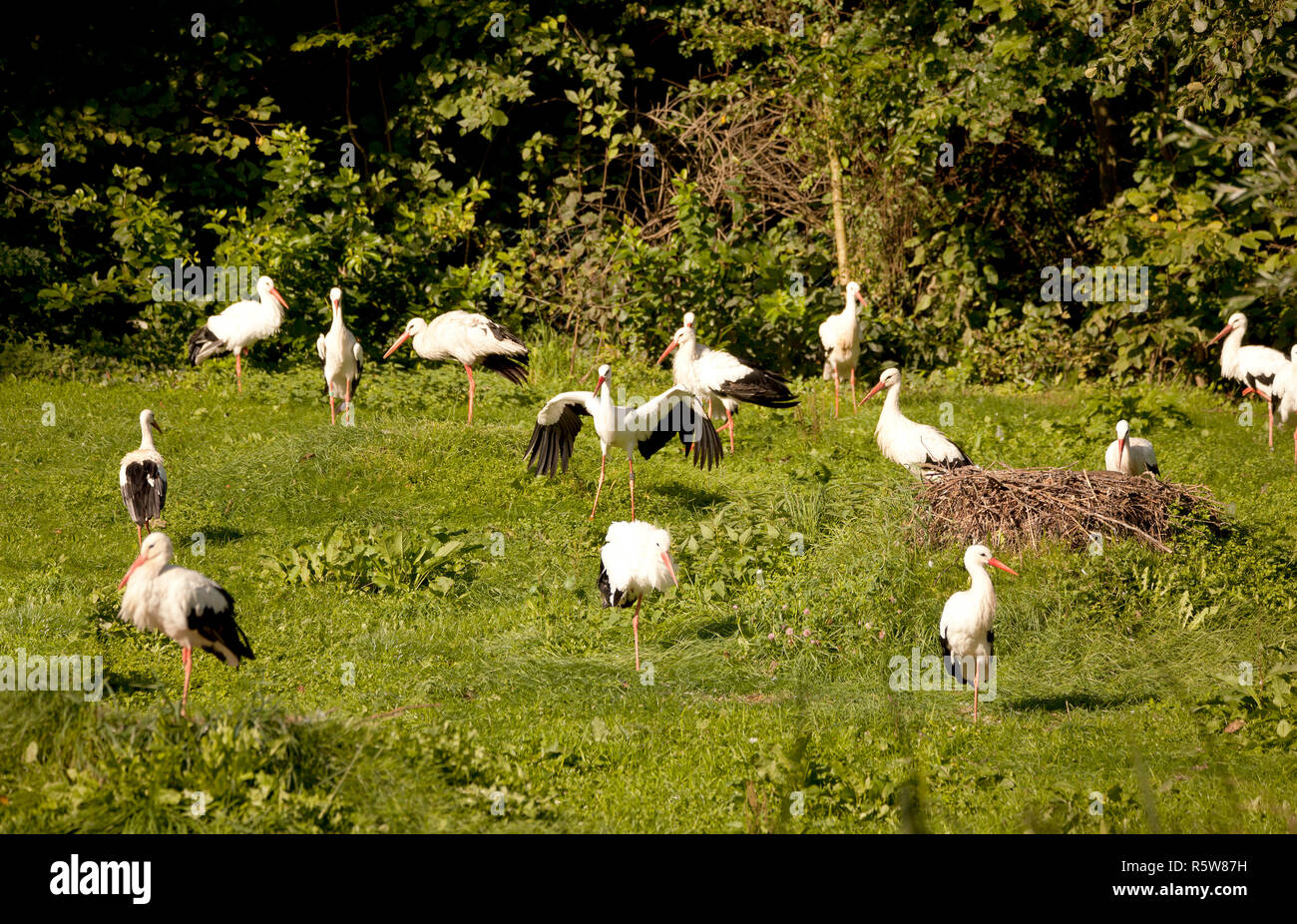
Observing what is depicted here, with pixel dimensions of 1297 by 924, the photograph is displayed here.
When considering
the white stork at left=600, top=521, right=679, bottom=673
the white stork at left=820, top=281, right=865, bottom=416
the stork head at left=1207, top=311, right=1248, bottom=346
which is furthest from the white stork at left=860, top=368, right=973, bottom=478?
the stork head at left=1207, top=311, right=1248, bottom=346

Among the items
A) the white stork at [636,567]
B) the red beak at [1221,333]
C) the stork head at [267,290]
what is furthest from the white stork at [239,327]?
the red beak at [1221,333]

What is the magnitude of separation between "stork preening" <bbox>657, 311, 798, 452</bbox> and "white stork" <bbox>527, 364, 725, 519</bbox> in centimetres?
170

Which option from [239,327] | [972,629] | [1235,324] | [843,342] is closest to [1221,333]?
[1235,324]

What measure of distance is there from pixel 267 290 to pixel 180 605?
7.61m

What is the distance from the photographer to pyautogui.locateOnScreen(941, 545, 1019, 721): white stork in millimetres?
6734

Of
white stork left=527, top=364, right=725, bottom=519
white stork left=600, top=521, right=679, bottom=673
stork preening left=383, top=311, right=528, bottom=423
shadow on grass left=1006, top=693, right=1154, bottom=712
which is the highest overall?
stork preening left=383, top=311, right=528, bottom=423

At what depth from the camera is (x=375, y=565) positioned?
845cm

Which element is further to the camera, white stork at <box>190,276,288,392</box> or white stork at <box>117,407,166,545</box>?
white stork at <box>190,276,288,392</box>

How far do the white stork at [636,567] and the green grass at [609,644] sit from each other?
0.40 m

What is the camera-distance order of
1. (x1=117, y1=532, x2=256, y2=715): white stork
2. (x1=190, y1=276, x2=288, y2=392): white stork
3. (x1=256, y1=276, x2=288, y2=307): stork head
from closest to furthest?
(x1=117, y1=532, x2=256, y2=715): white stork
(x1=190, y1=276, x2=288, y2=392): white stork
(x1=256, y1=276, x2=288, y2=307): stork head

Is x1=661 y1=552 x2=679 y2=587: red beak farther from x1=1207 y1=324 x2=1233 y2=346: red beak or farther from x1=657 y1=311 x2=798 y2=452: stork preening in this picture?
x1=1207 y1=324 x2=1233 y2=346: red beak

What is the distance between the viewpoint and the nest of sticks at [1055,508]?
27.9 feet

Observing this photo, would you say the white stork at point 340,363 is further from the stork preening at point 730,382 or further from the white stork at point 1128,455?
the white stork at point 1128,455
